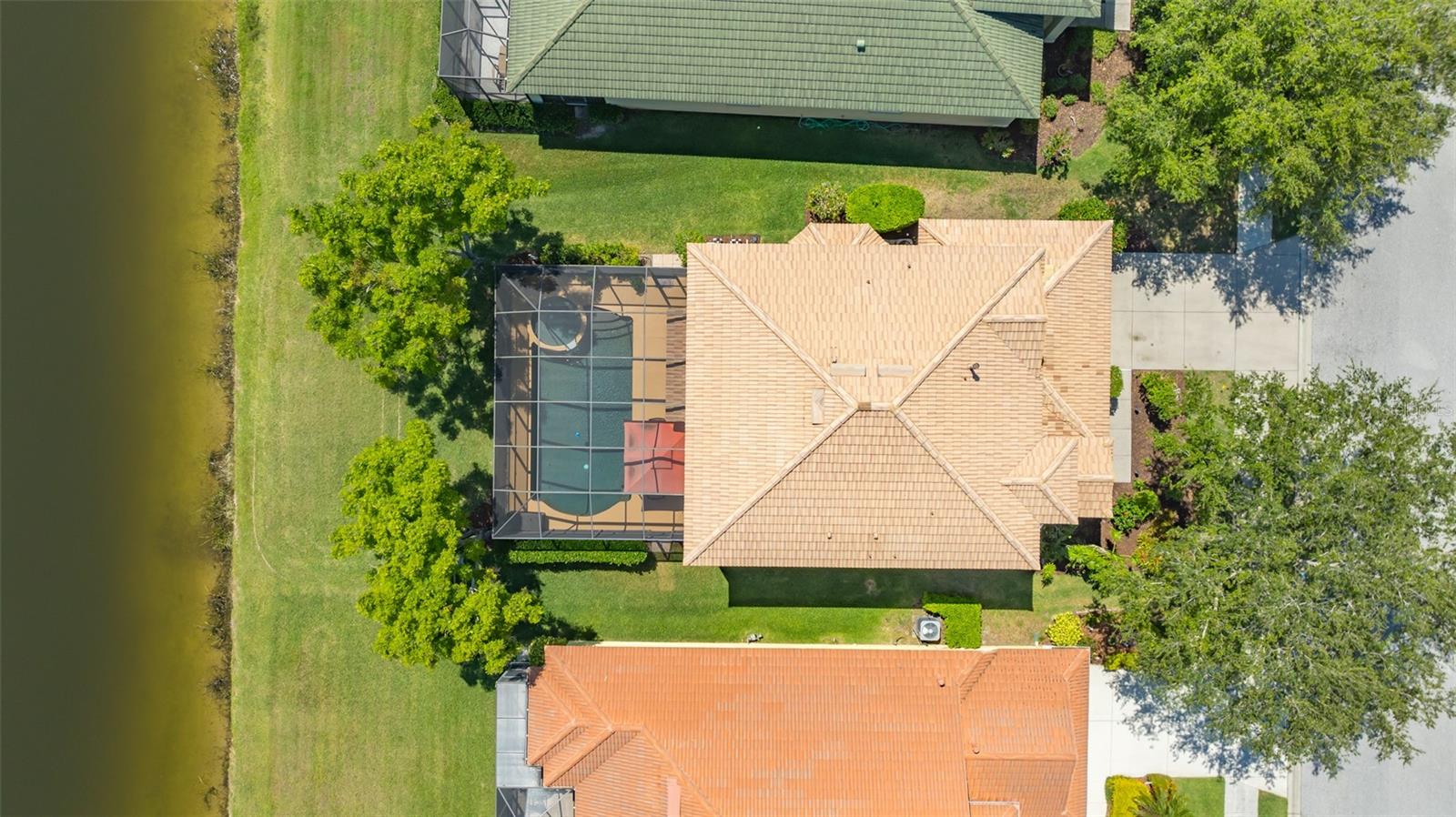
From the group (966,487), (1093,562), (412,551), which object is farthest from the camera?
(1093,562)

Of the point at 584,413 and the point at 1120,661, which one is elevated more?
the point at 584,413

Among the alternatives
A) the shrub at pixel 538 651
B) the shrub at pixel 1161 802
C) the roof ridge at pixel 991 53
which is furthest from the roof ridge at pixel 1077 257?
the shrub at pixel 538 651

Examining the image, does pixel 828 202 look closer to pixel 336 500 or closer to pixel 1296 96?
pixel 1296 96

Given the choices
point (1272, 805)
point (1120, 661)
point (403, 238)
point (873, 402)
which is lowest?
point (1272, 805)

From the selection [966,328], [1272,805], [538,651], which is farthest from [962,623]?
[538,651]

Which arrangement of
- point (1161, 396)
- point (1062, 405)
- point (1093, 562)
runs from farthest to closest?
point (1161, 396) < point (1093, 562) < point (1062, 405)

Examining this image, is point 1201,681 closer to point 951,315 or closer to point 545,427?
point 951,315
